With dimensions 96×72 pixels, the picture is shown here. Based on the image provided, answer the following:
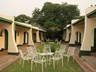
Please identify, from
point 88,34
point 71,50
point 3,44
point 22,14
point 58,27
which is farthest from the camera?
point 22,14

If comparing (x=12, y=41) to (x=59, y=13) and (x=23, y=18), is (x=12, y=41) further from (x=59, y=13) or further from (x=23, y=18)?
(x=23, y=18)

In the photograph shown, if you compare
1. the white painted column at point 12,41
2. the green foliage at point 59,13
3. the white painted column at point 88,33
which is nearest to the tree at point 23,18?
the green foliage at point 59,13

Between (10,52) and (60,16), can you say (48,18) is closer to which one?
(60,16)

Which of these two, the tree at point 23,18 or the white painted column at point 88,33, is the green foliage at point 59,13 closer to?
the tree at point 23,18

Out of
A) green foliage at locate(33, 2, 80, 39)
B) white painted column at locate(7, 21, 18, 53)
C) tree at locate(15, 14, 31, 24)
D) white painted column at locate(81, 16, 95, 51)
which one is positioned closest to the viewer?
white painted column at locate(81, 16, 95, 51)

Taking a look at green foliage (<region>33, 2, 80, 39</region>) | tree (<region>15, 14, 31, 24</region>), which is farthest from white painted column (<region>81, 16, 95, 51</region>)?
tree (<region>15, 14, 31, 24</region>)

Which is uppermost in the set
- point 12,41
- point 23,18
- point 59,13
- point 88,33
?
point 23,18

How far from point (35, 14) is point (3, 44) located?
1028 inches

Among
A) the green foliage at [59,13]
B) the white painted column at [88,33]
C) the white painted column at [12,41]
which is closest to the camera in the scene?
the white painted column at [88,33]

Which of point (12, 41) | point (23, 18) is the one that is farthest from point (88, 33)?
point (23, 18)

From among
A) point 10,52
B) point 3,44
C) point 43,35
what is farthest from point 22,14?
point 10,52

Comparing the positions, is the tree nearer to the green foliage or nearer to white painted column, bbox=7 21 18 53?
the green foliage

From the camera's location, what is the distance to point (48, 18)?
39.2 metres

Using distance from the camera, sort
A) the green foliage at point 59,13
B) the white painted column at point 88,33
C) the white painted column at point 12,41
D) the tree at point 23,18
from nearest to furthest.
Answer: the white painted column at point 88,33
the white painted column at point 12,41
the green foliage at point 59,13
the tree at point 23,18
